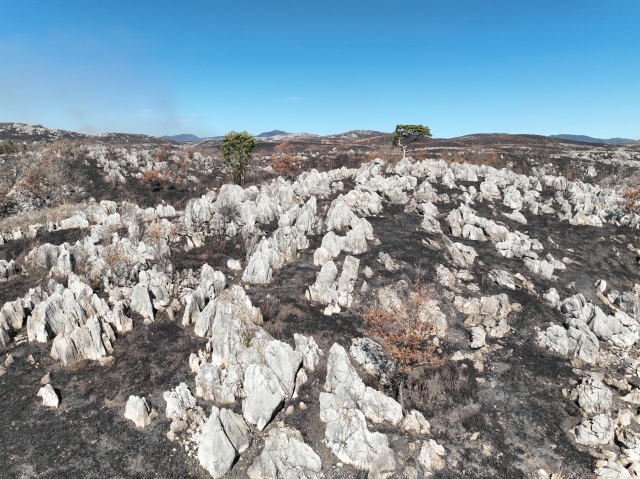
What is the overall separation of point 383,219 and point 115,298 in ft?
84.9

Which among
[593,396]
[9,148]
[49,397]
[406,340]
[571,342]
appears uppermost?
[9,148]

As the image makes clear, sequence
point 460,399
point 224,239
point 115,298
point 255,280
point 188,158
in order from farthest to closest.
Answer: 1. point 188,158
2. point 224,239
3. point 255,280
4. point 115,298
5. point 460,399

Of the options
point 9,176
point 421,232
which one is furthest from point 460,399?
point 9,176

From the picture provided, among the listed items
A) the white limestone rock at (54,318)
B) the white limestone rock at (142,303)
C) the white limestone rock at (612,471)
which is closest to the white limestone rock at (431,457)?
the white limestone rock at (612,471)

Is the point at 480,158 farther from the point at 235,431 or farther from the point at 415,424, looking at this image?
the point at 235,431

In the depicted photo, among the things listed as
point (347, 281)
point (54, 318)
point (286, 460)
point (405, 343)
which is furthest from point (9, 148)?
point (405, 343)

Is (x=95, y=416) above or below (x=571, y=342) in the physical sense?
below

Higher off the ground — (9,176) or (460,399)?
(9,176)

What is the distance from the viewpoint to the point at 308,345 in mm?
18438

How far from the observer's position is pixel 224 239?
3322 cm

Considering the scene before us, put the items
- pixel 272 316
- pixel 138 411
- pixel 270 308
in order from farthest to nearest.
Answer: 1. pixel 270 308
2. pixel 272 316
3. pixel 138 411

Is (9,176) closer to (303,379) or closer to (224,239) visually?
(224,239)

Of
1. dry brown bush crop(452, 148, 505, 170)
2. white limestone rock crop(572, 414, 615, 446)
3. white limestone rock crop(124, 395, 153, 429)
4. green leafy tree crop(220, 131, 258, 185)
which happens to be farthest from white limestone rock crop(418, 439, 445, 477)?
dry brown bush crop(452, 148, 505, 170)

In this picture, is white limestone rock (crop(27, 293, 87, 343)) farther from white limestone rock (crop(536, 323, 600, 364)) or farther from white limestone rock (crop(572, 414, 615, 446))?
white limestone rock (crop(536, 323, 600, 364))
